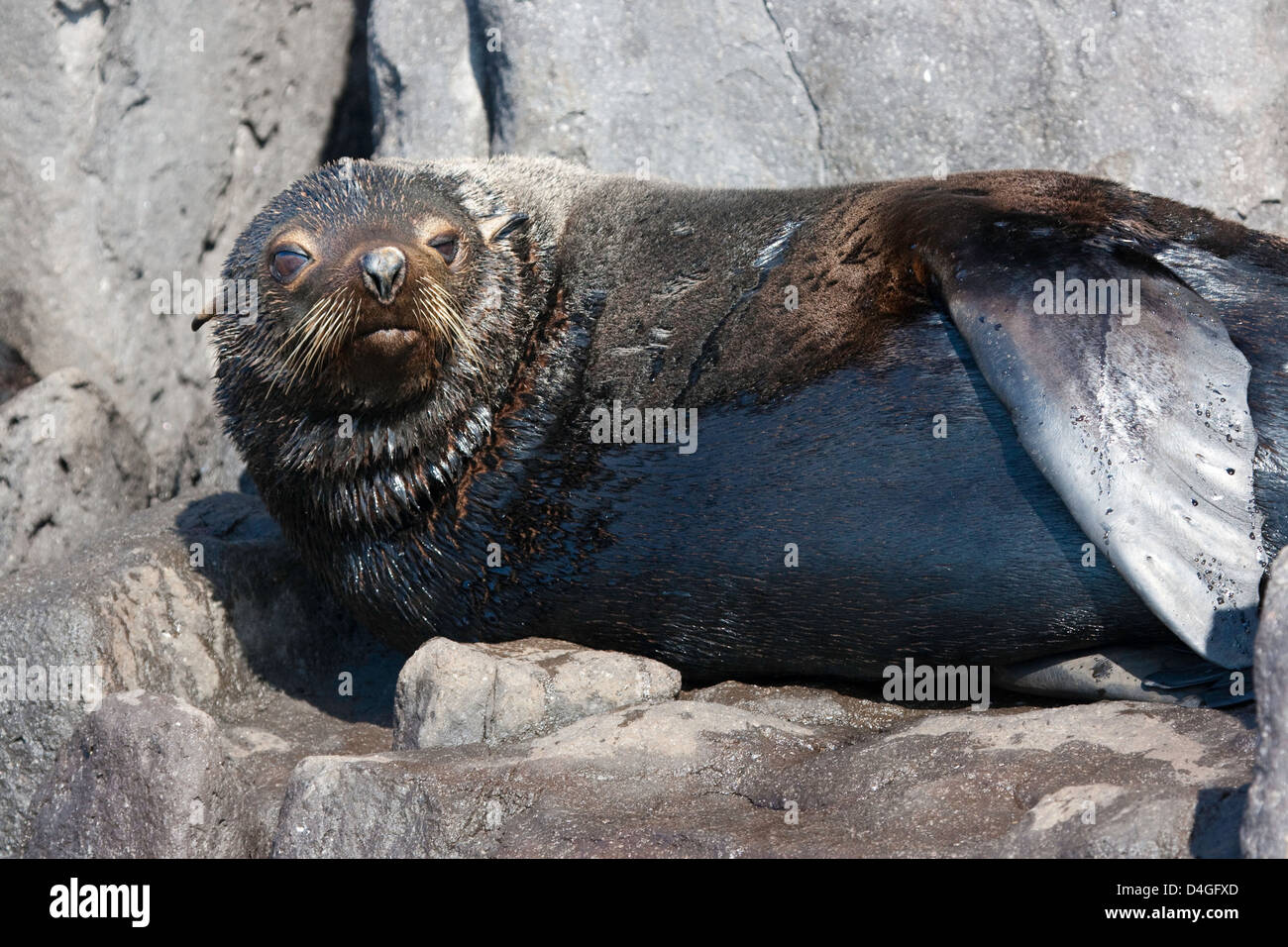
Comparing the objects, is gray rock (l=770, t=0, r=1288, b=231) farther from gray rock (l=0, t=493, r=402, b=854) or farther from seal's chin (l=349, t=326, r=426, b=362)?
gray rock (l=0, t=493, r=402, b=854)

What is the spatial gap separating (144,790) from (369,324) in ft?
6.00

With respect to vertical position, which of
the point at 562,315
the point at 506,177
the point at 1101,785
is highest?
the point at 506,177

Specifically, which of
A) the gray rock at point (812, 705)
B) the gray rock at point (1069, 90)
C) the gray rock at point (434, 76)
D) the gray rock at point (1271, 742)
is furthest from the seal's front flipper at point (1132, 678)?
the gray rock at point (434, 76)

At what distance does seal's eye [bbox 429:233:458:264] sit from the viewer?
5.75 metres

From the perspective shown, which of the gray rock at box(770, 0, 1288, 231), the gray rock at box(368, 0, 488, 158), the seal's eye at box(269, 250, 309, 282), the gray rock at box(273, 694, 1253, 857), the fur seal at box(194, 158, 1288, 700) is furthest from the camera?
the gray rock at box(368, 0, 488, 158)

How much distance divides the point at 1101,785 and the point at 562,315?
9.85 feet

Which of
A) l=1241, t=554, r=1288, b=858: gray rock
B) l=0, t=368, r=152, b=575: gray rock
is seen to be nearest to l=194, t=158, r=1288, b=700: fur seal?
l=1241, t=554, r=1288, b=858: gray rock

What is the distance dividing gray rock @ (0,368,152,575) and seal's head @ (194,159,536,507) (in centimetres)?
210

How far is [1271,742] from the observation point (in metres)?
3.34

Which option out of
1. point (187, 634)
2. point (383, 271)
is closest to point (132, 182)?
point (187, 634)

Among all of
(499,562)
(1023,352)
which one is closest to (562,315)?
(499,562)

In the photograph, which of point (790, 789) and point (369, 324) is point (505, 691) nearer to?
point (790, 789)
